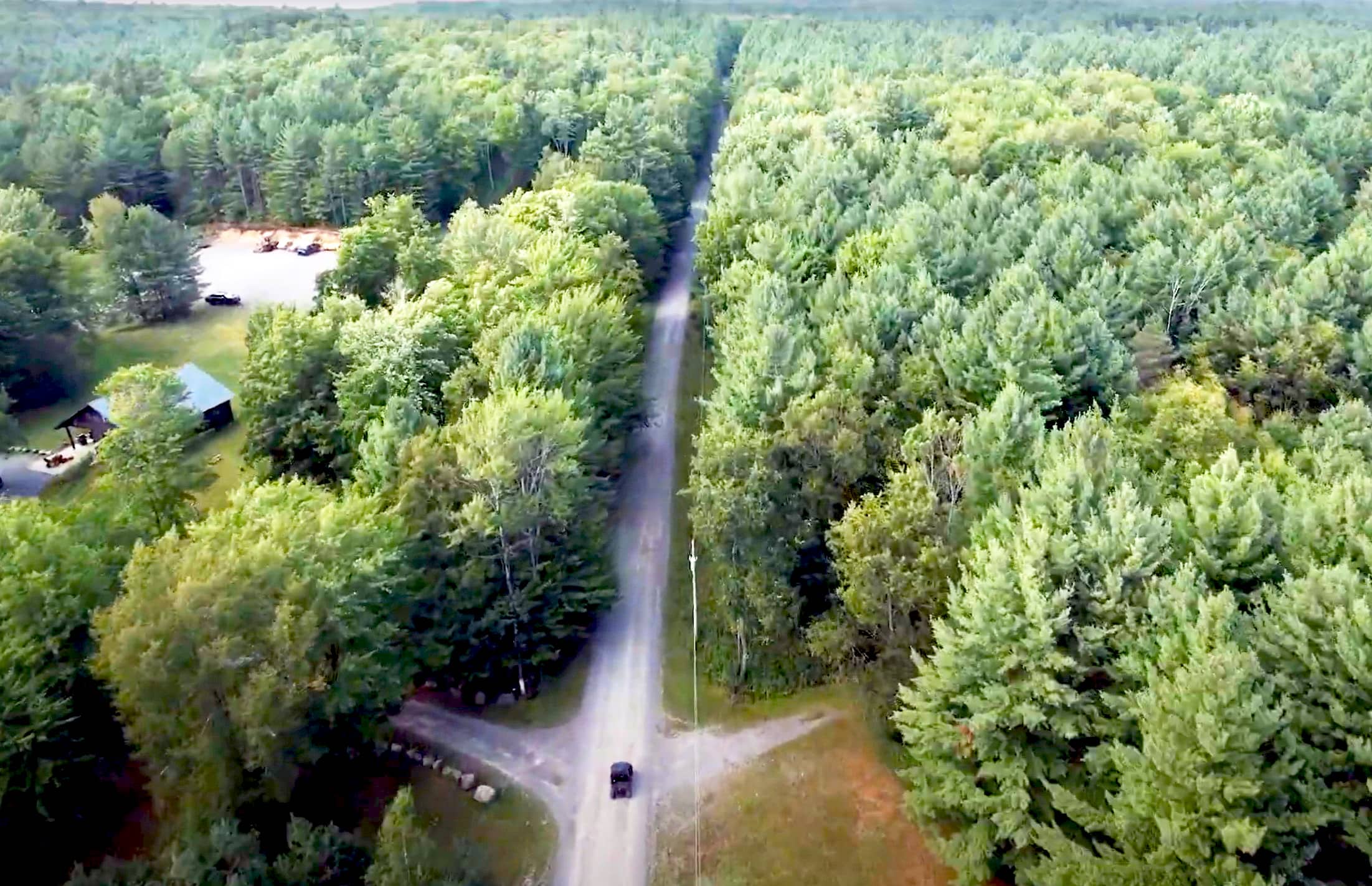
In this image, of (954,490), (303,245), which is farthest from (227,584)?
(303,245)

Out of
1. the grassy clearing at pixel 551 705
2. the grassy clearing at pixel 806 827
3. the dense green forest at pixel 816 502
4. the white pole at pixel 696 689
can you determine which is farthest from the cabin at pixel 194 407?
the grassy clearing at pixel 806 827

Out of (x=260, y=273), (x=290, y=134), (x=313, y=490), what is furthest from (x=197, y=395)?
(x=290, y=134)

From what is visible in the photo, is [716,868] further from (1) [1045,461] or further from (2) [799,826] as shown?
(1) [1045,461]

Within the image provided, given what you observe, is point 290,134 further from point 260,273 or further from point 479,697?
point 479,697

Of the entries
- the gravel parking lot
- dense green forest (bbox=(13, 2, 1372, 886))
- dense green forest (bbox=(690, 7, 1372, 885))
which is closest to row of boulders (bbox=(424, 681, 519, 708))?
dense green forest (bbox=(13, 2, 1372, 886))

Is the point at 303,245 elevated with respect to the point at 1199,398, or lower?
lower
